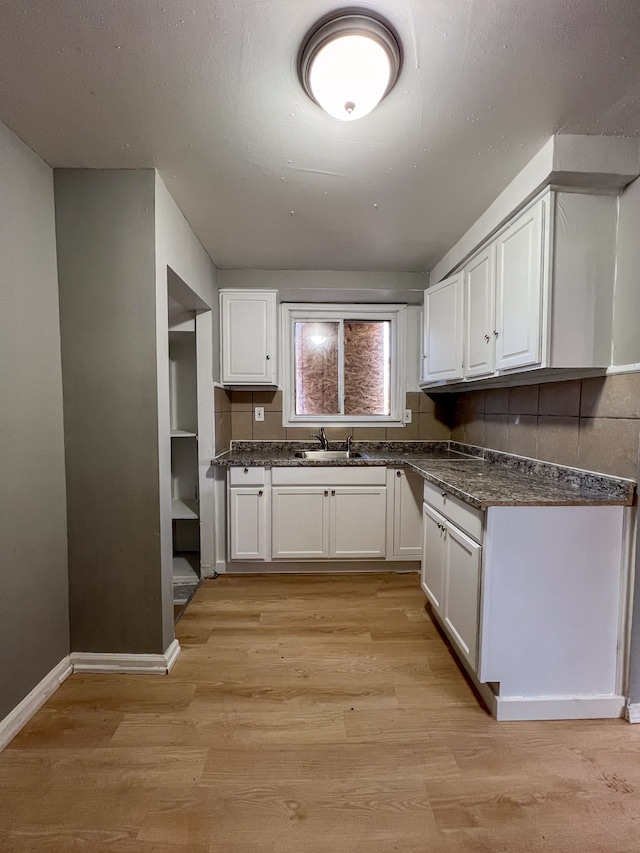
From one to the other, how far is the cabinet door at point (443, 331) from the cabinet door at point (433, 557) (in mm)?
939

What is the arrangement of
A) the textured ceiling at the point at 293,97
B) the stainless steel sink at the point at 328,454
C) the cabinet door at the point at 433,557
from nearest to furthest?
the textured ceiling at the point at 293,97
the cabinet door at the point at 433,557
the stainless steel sink at the point at 328,454

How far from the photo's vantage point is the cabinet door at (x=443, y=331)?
2330mm

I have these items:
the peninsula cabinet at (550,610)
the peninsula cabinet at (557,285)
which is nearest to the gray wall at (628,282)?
the peninsula cabinet at (557,285)

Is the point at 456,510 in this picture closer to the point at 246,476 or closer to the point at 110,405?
the point at 246,476

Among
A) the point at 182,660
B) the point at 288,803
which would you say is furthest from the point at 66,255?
the point at 288,803

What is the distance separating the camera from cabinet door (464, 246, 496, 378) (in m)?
1.95

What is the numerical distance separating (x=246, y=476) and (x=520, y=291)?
200 centimetres

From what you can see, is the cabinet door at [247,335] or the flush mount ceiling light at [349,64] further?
the cabinet door at [247,335]

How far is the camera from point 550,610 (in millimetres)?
1469

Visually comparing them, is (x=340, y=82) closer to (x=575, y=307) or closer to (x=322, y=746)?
(x=575, y=307)

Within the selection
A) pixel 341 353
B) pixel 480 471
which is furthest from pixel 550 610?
pixel 341 353

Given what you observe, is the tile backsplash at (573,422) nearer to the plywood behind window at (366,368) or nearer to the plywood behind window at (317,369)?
the plywood behind window at (366,368)

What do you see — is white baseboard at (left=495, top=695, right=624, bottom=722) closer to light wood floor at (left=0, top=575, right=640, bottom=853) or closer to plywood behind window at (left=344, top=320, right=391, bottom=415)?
light wood floor at (left=0, top=575, right=640, bottom=853)

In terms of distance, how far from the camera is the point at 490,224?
1.92 meters
